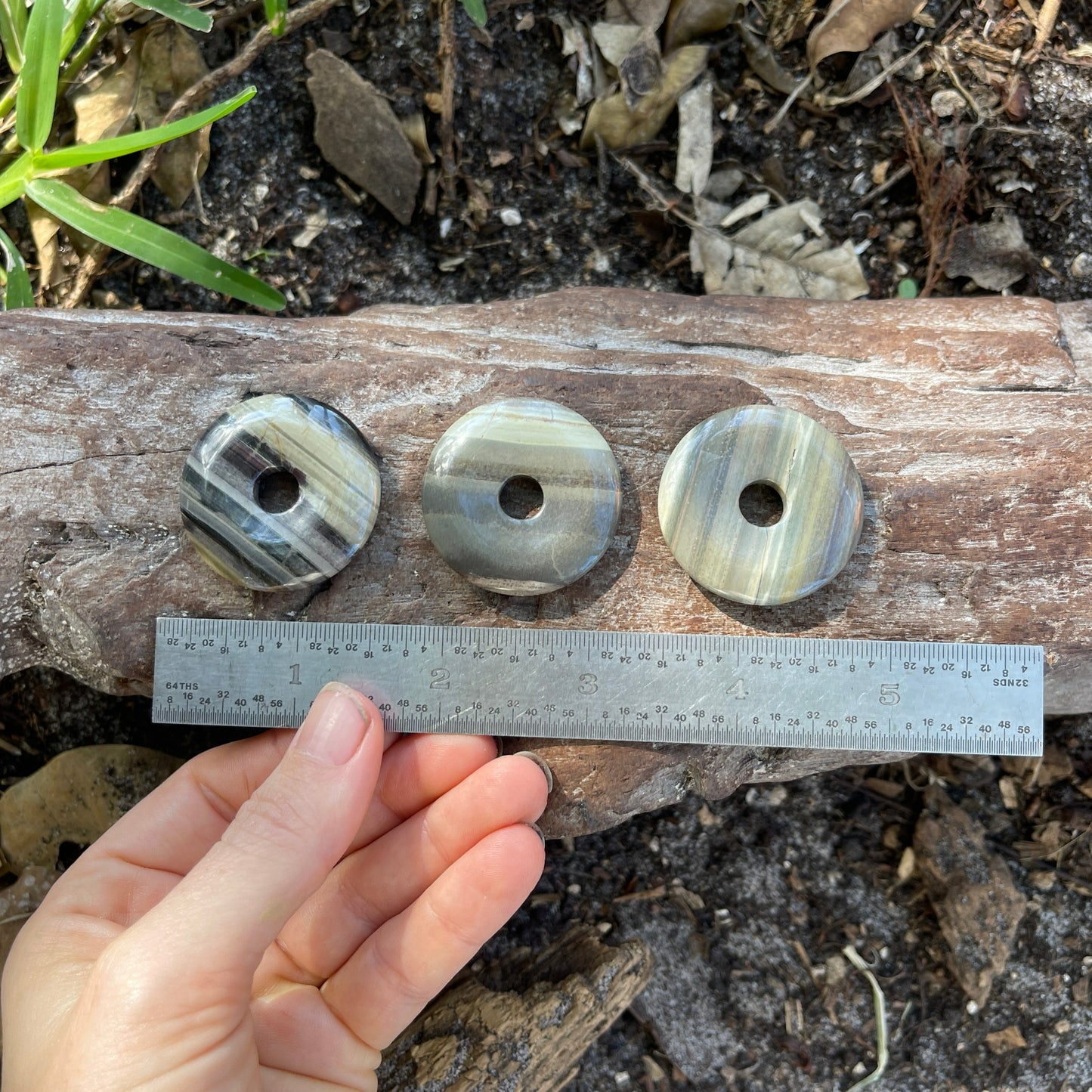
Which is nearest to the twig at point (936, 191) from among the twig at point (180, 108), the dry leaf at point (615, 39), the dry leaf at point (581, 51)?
the dry leaf at point (615, 39)

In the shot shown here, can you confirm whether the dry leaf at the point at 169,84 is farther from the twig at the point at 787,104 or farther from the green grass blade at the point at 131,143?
the twig at the point at 787,104

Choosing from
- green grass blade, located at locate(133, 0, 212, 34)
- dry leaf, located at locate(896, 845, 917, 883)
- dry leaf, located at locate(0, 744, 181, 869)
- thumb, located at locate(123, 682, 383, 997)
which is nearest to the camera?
thumb, located at locate(123, 682, 383, 997)

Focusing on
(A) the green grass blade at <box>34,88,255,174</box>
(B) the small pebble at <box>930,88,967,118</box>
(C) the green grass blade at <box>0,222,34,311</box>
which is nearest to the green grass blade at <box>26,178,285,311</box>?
(A) the green grass blade at <box>34,88,255,174</box>

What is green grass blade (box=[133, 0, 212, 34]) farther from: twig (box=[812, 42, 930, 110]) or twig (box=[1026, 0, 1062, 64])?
twig (box=[1026, 0, 1062, 64])

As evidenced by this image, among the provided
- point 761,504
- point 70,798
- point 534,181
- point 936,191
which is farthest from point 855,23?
point 70,798

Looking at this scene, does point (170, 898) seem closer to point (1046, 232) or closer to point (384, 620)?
point (384, 620)

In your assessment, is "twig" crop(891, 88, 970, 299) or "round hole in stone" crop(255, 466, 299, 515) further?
"twig" crop(891, 88, 970, 299)
